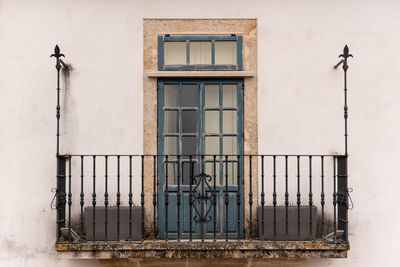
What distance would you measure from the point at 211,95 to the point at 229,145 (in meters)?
0.73

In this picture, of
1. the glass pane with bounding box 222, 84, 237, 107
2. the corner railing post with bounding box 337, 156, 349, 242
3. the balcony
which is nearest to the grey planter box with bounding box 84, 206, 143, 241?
the balcony

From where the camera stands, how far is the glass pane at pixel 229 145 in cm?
548

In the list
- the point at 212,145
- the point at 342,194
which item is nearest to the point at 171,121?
the point at 212,145

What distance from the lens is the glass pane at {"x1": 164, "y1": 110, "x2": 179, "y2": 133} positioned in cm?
550

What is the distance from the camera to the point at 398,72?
5418 millimetres

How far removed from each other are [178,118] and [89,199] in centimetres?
162

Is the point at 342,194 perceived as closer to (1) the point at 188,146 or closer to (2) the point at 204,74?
(1) the point at 188,146

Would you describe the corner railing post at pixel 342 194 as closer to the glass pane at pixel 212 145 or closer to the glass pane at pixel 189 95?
the glass pane at pixel 212 145

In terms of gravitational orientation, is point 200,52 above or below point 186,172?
above

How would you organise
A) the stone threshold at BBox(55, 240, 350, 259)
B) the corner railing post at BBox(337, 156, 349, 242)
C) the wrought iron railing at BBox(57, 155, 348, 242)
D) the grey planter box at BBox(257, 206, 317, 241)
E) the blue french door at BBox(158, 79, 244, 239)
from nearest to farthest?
the stone threshold at BBox(55, 240, 350, 259)
the corner railing post at BBox(337, 156, 349, 242)
the grey planter box at BBox(257, 206, 317, 241)
the wrought iron railing at BBox(57, 155, 348, 242)
the blue french door at BBox(158, 79, 244, 239)

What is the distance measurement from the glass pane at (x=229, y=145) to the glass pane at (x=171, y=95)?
84 centimetres

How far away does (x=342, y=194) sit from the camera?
495 cm

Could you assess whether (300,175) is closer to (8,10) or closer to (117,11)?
(117,11)

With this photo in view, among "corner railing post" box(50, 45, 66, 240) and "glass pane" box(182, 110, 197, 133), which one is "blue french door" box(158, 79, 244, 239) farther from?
"corner railing post" box(50, 45, 66, 240)
